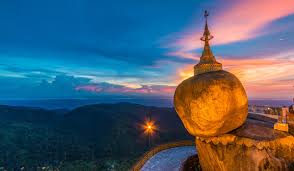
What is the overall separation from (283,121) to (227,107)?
4.18 metres

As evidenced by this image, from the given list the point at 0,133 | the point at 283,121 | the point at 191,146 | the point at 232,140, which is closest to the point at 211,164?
the point at 232,140

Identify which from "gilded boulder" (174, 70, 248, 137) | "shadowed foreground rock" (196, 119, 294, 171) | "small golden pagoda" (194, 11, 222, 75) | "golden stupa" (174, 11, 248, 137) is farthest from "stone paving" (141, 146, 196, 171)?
"small golden pagoda" (194, 11, 222, 75)

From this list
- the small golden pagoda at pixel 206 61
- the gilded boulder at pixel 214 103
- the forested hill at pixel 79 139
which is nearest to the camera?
the gilded boulder at pixel 214 103

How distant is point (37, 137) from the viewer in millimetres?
93062

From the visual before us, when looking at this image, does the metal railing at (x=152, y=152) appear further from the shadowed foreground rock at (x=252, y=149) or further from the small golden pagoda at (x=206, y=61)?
the small golden pagoda at (x=206, y=61)

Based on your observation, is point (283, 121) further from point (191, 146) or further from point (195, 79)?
point (191, 146)

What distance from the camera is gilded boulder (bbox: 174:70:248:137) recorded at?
11023 millimetres

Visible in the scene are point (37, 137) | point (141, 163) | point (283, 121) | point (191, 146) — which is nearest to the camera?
point (283, 121)

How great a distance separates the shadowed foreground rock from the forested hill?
24.2 m

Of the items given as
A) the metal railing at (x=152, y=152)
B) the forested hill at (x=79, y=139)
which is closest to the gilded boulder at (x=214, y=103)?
the metal railing at (x=152, y=152)

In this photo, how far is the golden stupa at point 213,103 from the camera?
1103cm

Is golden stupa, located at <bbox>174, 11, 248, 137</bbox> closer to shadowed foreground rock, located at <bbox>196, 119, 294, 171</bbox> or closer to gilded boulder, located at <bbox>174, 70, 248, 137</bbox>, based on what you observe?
gilded boulder, located at <bbox>174, 70, 248, 137</bbox>

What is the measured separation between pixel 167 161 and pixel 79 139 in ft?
290

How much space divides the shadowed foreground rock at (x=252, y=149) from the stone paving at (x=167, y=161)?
5.77m
